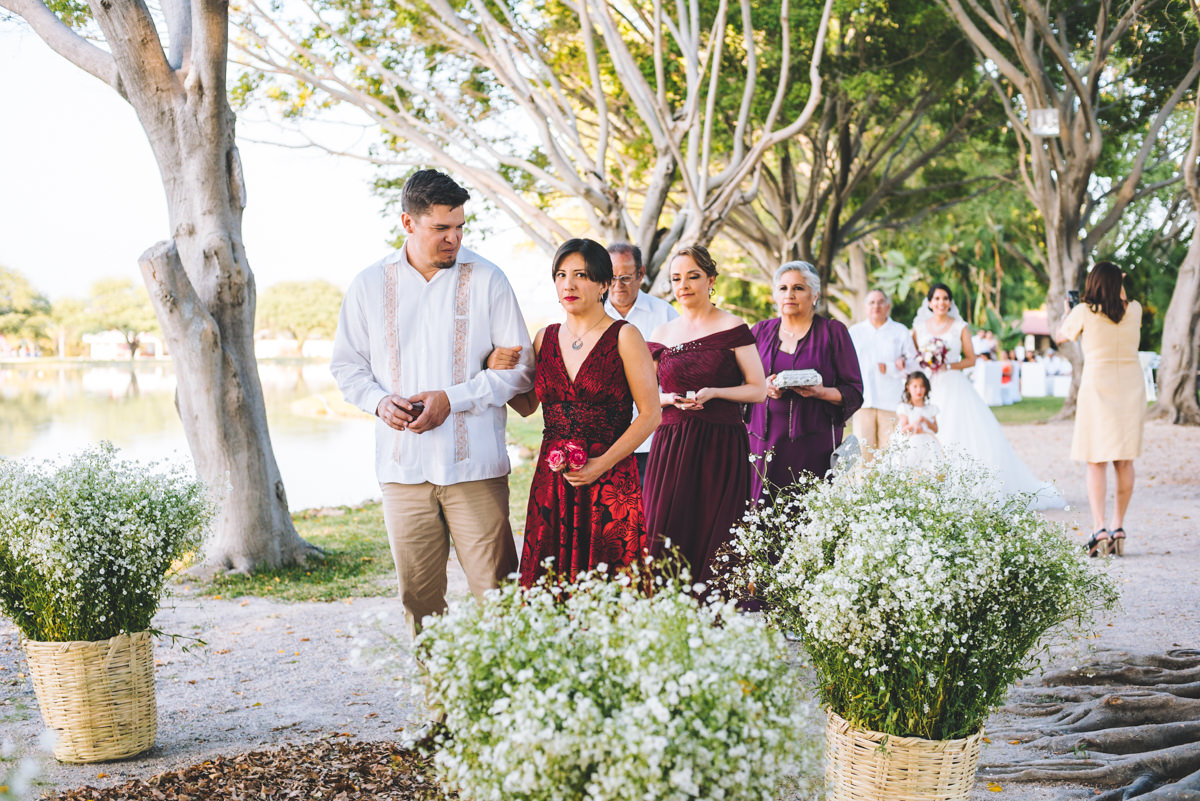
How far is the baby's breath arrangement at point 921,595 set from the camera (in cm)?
313

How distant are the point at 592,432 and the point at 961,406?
8066 mm

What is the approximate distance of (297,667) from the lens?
20.5 feet

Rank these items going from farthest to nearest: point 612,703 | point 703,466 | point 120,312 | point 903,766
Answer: point 120,312
point 703,466
point 903,766
point 612,703

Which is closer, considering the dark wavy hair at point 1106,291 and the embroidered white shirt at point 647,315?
the embroidered white shirt at point 647,315

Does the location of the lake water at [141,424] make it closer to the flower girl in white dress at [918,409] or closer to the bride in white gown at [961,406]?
the flower girl in white dress at [918,409]

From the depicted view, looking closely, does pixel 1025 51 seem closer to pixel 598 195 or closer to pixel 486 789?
pixel 598 195

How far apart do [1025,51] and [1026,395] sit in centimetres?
1947

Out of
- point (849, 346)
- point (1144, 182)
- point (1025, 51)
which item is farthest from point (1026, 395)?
point (849, 346)

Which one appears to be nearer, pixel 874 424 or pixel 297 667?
pixel 297 667

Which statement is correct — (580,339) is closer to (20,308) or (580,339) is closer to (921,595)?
(921,595)

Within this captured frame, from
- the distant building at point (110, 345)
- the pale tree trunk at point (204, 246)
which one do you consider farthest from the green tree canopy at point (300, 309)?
the pale tree trunk at point (204, 246)

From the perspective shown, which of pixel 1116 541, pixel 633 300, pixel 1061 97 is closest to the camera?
pixel 633 300

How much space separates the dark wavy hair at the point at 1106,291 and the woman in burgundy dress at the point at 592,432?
5654 millimetres

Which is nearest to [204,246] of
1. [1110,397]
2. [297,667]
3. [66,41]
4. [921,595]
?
[66,41]
